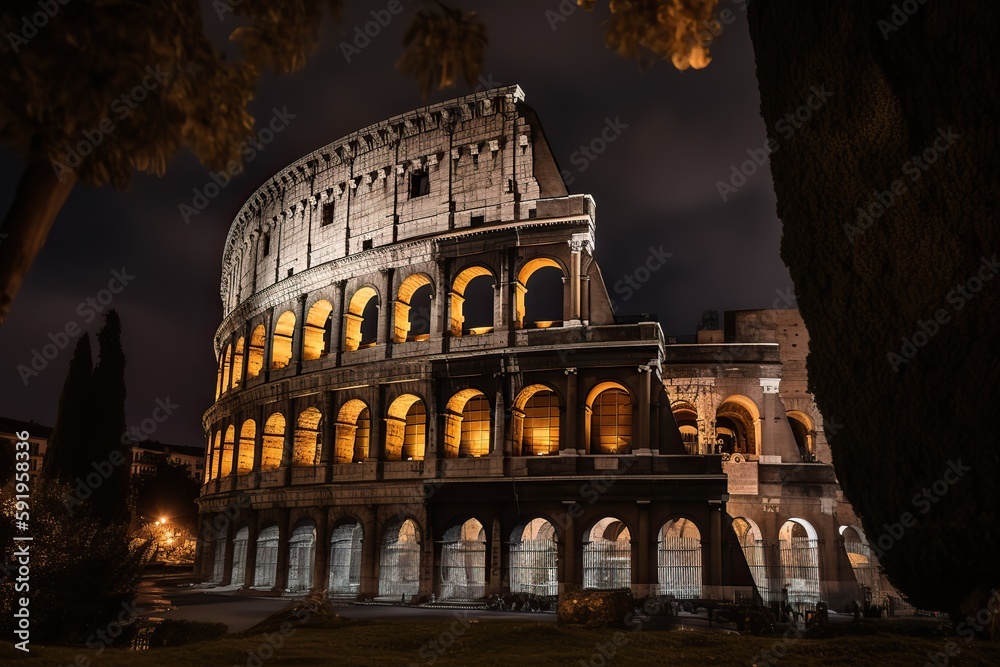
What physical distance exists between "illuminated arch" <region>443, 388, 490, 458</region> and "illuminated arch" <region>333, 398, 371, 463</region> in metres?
3.22

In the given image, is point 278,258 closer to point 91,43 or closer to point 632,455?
point 632,455

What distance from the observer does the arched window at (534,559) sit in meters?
22.0

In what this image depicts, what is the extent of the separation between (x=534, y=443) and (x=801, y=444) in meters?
11.5

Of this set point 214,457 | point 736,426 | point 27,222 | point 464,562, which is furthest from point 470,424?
point 27,222

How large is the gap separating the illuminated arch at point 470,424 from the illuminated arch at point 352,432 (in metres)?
3.22

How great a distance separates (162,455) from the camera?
85.9 meters

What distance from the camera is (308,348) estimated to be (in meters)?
27.6

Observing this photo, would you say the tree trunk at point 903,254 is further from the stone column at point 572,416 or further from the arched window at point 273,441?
the arched window at point 273,441

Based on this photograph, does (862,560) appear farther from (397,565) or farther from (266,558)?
(266,558)

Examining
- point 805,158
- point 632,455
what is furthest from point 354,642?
point 632,455

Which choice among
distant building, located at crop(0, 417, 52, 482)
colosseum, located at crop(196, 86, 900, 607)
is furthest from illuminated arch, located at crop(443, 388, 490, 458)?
distant building, located at crop(0, 417, 52, 482)

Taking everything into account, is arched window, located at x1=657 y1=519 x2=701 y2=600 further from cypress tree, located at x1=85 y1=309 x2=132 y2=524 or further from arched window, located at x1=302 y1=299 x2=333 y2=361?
cypress tree, located at x1=85 y1=309 x2=132 y2=524

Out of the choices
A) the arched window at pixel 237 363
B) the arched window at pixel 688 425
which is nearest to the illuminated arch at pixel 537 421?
the arched window at pixel 688 425

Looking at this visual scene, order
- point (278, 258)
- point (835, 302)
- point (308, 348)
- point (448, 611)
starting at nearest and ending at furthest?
point (835, 302) < point (448, 611) < point (308, 348) < point (278, 258)
